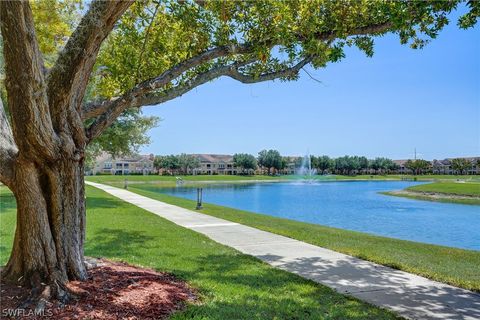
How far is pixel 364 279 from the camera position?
6.88m

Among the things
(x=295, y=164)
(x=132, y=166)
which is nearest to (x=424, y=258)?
(x=132, y=166)

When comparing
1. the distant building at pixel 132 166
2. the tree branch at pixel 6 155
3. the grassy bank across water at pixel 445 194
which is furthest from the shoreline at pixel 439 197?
the distant building at pixel 132 166

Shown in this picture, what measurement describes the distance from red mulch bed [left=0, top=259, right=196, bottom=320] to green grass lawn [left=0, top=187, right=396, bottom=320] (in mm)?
305

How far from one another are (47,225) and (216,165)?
445 ft

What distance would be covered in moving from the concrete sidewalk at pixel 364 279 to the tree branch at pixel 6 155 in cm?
475

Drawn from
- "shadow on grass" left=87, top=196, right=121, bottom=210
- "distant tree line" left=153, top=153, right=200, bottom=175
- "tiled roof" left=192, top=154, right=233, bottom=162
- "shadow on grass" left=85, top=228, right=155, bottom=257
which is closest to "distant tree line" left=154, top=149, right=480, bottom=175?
"distant tree line" left=153, top=153, right=200, bottom=175

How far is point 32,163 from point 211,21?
4.03 m

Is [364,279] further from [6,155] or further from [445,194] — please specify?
[445,194]

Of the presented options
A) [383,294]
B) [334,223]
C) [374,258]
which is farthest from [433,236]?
[383,294]

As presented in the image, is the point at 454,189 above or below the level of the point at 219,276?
below

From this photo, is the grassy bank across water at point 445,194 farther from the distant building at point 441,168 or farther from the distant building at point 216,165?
the distant building at point 441,168

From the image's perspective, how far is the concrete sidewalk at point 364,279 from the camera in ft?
17.9

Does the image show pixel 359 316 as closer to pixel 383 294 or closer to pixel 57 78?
pixel 383 294

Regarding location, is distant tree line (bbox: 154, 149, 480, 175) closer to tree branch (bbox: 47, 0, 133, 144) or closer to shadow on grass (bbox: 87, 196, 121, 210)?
shadow on grass (bbox: 87, 196, 121, 210)
